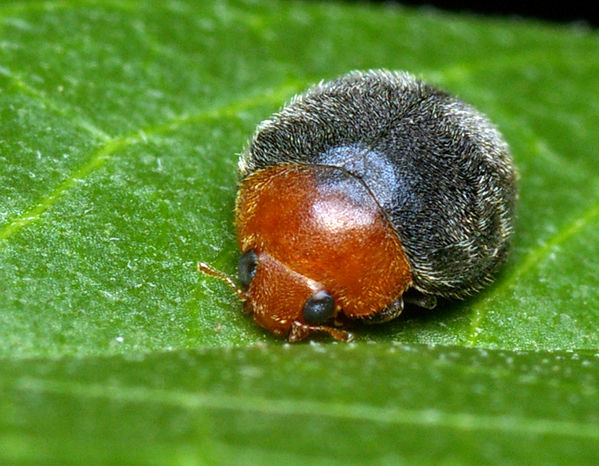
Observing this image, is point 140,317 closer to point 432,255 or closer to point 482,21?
point 432,255

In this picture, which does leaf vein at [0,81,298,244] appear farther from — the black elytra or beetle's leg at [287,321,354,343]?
beetle's leg at [287,321,354,343]

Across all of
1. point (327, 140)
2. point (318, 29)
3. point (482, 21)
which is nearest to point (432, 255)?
point (327, 140)

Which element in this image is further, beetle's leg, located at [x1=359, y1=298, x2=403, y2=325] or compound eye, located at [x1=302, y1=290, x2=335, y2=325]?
beetle's leg, located at [x1=359, y1=298, x2=403, y2=325]

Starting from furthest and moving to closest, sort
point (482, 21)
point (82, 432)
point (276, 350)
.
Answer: point (482, 21)
point (276, 350)
point (82, 432)

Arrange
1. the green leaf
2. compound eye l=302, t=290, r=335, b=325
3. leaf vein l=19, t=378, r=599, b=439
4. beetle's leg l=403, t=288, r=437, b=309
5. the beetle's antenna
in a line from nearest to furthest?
the green leaf → leaf vein l=19, t=378, r=599, b=439 → compound eye l=302, t=290, r=335, b=325 → the beetle's antenna → beetle's leg l=403, t=288, r=437, b=309

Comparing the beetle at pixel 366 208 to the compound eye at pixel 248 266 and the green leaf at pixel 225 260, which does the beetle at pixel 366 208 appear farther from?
the green leaf at pixel 225 260

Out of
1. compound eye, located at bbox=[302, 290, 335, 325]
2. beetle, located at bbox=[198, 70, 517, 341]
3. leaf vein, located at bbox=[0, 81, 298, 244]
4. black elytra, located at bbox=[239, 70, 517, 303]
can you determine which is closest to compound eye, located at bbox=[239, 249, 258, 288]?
beetle, located at bbox=[198, 70, 517, 341]

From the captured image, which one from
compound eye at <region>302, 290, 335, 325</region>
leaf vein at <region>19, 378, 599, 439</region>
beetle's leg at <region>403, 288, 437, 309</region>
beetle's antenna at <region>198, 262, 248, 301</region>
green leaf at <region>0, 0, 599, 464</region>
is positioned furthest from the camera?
beetle's leg at <region>403, 288, 437, 309</region>
